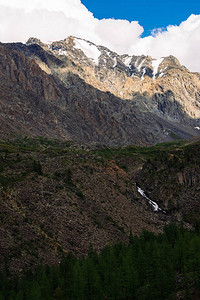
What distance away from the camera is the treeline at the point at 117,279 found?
156ft

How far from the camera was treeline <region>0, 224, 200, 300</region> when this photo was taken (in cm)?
4766

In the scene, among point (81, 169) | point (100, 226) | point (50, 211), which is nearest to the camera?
point (50, 211)

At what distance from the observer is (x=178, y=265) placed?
192ft

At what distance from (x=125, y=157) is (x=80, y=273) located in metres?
115

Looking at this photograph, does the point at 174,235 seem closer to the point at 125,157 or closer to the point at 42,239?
the point at 42,239

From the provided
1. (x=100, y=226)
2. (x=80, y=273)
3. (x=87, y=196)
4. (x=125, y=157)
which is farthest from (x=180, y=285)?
(x=125, y=157)

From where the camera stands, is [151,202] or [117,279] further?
[151,202]

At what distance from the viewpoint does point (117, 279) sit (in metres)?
48.8

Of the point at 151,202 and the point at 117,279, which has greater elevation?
the point at 151,202

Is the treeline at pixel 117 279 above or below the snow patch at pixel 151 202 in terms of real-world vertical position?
below

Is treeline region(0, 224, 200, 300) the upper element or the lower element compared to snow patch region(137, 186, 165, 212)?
lower

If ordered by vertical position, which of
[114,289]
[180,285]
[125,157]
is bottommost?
[114,289]

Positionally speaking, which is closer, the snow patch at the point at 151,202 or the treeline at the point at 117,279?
the treeline at the point at 117,279

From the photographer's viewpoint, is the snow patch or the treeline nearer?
the treeline
